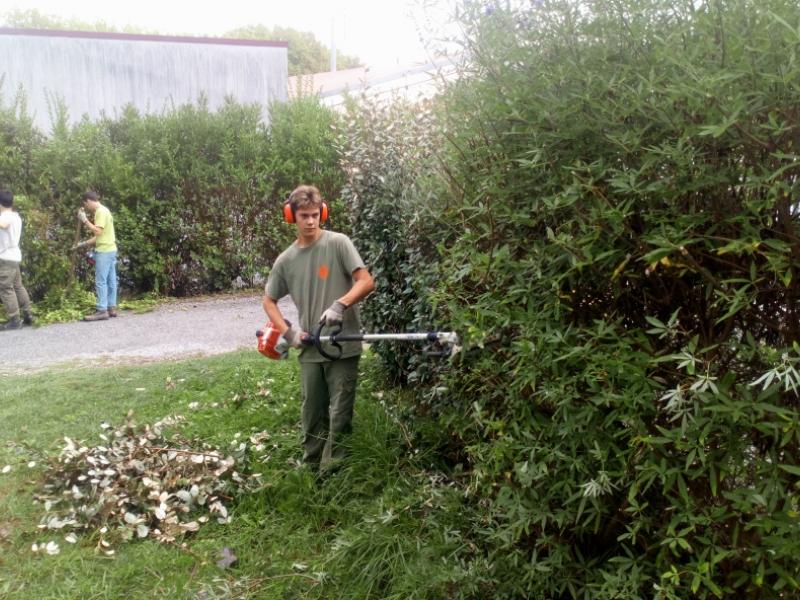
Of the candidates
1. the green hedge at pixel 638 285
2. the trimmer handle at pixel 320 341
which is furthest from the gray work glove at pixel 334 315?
the green hedge at pixel 638 285

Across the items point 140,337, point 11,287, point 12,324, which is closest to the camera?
point 140,337

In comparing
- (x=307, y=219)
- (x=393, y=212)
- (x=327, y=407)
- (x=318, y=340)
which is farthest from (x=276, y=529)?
(x=393, y=212)

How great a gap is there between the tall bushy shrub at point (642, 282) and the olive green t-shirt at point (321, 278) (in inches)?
77.9

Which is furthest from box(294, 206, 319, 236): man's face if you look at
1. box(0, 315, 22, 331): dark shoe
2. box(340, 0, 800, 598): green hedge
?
box(0, 315, 22, 331): dark shoe

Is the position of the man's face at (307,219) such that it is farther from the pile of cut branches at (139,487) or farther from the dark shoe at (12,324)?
the dark shoe at (12,324)

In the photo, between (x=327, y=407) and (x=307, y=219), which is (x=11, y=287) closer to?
(x=327, y=407)

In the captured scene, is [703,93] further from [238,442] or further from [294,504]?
[238,442]

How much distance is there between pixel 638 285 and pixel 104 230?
34.1ft

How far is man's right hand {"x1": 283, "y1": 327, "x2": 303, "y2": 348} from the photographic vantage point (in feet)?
15.2

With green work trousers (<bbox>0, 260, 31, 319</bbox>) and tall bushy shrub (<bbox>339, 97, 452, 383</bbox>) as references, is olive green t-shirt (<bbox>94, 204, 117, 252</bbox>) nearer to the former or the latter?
green work trousers (<bbox>0, 260, 31, 319</bbox>)

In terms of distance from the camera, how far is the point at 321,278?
478 cm

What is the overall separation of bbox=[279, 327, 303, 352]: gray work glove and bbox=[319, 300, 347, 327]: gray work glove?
211 mm

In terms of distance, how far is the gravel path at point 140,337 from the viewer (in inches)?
353

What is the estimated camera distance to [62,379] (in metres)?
7.63
